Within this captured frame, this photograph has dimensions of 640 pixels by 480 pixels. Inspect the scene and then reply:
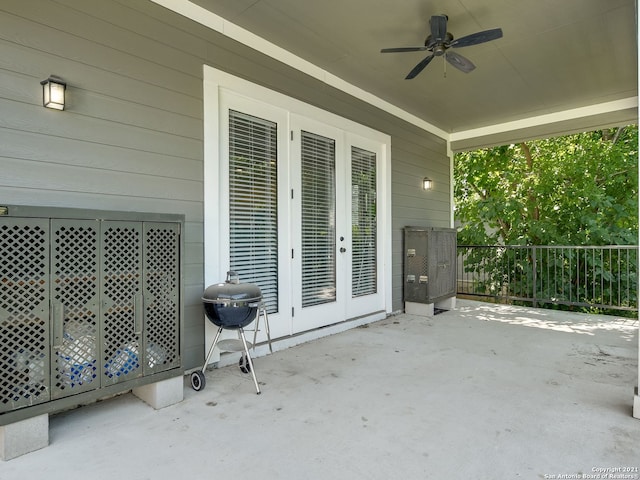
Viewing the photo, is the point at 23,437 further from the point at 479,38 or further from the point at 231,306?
the point at 479,38

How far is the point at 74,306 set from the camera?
7.04 ft

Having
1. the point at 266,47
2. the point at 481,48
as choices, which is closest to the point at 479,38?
the point at 481,48

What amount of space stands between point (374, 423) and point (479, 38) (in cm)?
307

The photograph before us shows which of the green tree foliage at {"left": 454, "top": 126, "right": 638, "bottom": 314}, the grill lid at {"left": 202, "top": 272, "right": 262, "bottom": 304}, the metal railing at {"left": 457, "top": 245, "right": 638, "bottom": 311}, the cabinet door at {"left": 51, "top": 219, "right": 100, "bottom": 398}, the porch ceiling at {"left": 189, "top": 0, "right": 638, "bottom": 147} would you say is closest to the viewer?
the cabinet door at {"left": 51, "top": 219, "right": 100, "bottom": 398}

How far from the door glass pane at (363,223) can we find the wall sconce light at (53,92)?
3.27 m

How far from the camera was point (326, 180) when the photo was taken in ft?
14.8

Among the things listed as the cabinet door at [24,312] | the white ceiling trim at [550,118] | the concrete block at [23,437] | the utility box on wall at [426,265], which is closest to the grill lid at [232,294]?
the cabinet door at [24,312]

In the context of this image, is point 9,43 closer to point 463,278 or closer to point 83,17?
point 83,17

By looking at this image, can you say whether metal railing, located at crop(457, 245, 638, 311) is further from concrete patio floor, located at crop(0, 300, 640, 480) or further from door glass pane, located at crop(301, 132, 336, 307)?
door glass pane, located at crop(301, 132, 336, 307)

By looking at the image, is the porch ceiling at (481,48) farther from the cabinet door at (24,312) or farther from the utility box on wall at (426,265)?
the cabinet door at (24,312)

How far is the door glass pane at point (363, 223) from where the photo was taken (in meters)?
4.99

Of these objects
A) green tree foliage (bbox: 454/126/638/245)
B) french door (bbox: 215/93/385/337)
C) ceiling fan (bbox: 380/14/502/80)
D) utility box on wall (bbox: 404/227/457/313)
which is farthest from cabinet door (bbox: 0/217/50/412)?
green tree foliage (bbox: 454/126/638/245)

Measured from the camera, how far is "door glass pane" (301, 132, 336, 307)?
423 centimetres

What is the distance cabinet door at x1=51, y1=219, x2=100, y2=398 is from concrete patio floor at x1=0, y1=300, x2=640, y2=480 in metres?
0.35
